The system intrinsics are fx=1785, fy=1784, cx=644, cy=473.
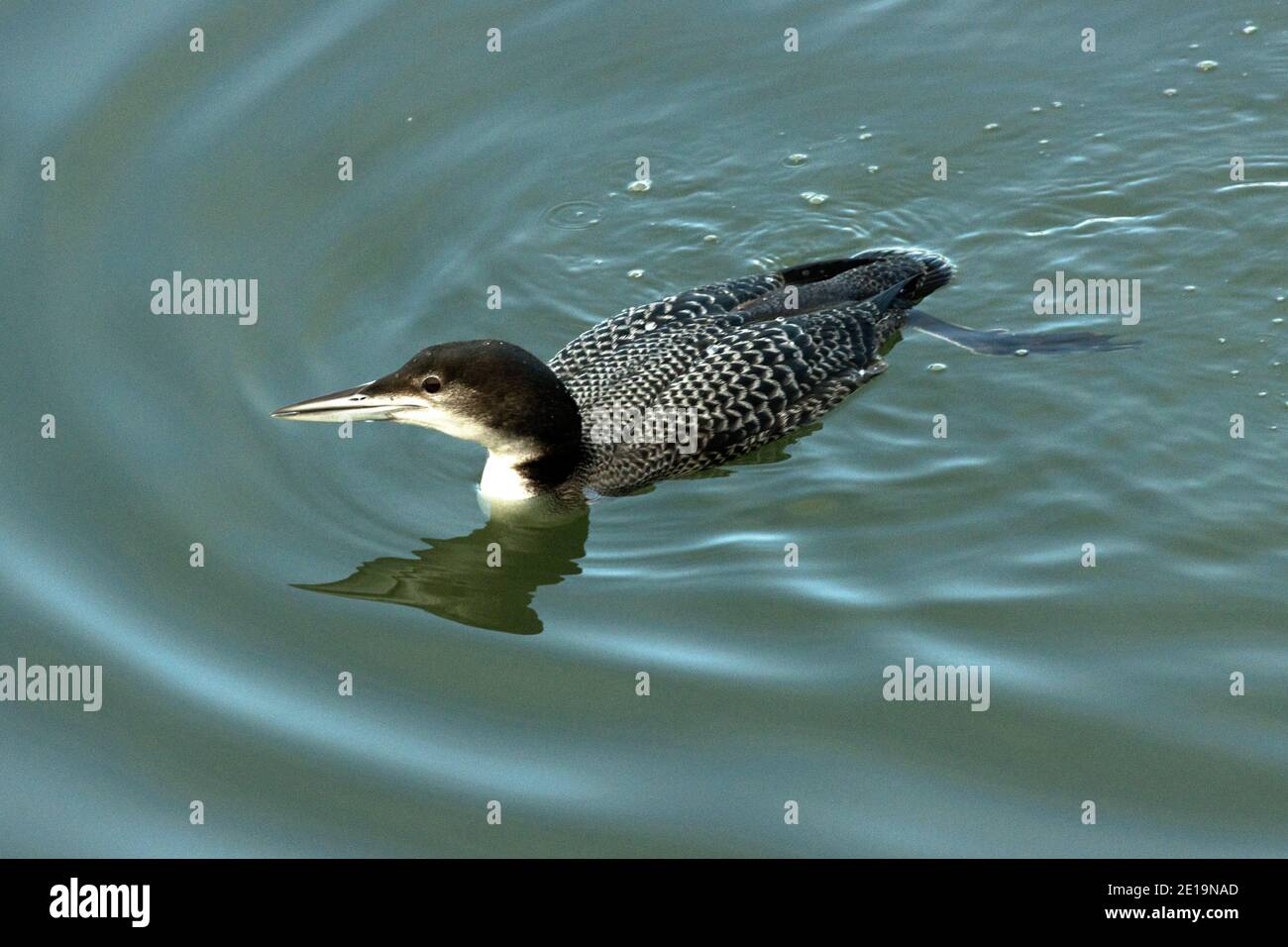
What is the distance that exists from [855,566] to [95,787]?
10.3ft

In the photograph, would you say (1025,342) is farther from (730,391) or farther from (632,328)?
(632,328)

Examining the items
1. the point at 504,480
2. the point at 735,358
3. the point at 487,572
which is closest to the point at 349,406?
the point at 504,480

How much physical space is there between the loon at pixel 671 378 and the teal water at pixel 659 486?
0.19m

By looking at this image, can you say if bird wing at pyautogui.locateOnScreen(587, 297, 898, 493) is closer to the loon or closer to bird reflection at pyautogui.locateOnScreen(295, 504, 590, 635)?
the loon

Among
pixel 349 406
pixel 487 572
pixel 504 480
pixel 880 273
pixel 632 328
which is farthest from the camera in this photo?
pixel 880 273

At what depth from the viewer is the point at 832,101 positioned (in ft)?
34.0

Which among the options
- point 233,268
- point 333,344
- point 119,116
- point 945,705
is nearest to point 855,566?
point 945,705

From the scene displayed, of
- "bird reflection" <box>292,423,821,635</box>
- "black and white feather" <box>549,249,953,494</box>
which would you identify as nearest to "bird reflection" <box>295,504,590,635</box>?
"bird reflection" <box>292,423,821,635</box>

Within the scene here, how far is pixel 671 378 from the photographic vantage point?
8234mm

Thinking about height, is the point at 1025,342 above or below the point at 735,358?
above

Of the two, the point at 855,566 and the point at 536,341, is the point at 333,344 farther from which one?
the point at 855,566

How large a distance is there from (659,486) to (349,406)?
4.94 feet

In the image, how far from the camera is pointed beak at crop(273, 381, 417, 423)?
24.7ft

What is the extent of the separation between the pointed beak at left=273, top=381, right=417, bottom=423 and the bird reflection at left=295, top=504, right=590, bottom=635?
2.12 feet
